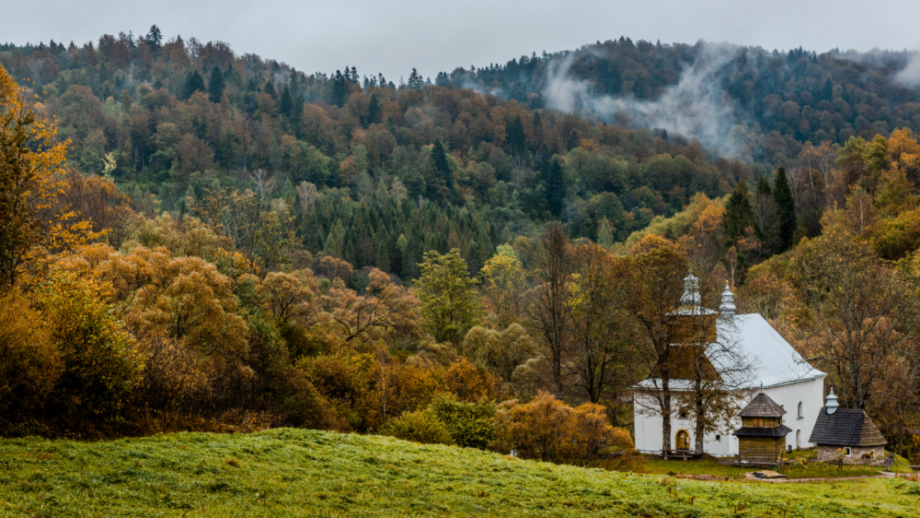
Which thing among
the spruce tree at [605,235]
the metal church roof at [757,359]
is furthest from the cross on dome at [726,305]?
the spruce tree at [605,235]

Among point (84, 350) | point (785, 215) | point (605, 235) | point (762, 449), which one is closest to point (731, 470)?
point (762, 449)

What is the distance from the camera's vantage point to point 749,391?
39.0 metres

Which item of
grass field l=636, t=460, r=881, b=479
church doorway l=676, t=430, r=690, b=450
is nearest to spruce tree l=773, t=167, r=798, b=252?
church doorway l=676, t=430, r=690, b=450

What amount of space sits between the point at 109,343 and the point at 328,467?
668 cm

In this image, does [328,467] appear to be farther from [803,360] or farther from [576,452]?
[803,360]

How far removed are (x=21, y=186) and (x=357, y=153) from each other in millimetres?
133961

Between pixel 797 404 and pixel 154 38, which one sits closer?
pixel 797 404

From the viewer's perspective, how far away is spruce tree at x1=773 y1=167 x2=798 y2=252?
76.4 m

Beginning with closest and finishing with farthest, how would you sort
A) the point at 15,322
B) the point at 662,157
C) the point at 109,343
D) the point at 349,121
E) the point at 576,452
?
the point at 15,322
the point at 109,343
the point at 576,452
the point at 662,157
the point at 349,121

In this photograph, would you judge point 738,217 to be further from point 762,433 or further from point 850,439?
point 850,439

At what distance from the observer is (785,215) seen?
76.5 m

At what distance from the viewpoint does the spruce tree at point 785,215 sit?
3009 inches

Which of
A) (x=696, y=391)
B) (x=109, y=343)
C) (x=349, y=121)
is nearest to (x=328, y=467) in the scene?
(x=109, y=343)

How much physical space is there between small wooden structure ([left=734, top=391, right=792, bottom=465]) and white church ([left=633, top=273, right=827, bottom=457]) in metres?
0.83
